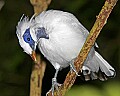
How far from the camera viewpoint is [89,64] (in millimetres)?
2135

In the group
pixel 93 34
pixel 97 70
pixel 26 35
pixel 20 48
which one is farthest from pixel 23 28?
pixel 93 34

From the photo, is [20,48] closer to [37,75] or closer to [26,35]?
[26,35]

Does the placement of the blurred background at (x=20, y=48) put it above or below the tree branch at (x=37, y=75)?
below

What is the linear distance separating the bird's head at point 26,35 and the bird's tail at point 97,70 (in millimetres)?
362

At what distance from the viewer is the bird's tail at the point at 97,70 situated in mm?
2004

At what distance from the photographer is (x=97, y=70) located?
6.88ft

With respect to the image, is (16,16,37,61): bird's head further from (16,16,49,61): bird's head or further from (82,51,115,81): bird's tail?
(82,51,115,81): bird's tail

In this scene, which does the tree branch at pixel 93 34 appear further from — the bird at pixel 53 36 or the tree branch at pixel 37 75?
the bird at pixel 53 36

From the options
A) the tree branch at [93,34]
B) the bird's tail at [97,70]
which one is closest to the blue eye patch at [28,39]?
the bird's tail at [97,70]

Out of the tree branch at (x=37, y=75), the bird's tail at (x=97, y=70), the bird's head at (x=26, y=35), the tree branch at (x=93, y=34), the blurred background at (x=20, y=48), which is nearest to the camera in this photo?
the tree branch at (x=93, y=34)

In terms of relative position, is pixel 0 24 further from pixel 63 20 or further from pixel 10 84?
pixel 63 20

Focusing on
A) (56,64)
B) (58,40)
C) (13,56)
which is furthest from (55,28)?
(13,56)

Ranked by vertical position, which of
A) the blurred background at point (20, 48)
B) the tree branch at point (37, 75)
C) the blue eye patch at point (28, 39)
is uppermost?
the tree branch at point (37, 75)

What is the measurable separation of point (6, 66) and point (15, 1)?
566mm
